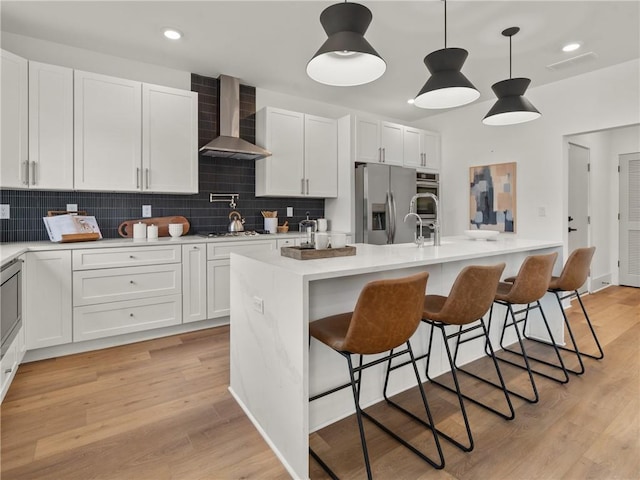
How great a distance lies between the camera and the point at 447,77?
7.39 ft

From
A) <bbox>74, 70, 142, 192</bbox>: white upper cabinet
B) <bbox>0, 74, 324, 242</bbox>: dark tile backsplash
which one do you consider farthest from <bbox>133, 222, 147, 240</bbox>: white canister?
<bbox>74, 70, 142, 192</bbox>: white upper cabinet

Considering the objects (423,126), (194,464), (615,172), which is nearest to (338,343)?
(194,464)

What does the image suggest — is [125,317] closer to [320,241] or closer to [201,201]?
[201,201]

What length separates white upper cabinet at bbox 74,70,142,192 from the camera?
3.06m

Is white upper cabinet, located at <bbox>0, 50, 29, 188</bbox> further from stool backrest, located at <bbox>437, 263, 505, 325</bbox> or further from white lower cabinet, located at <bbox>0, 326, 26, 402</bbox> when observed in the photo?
stool backrest, located at <bbox>437, 263, 505, 325</bbox>

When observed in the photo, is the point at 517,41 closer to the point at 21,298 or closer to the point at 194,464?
the point at 194,464

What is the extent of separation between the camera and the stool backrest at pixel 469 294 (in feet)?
5.82

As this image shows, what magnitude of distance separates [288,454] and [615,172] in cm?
637

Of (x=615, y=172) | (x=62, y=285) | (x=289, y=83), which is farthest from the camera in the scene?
(x=615, y=172)

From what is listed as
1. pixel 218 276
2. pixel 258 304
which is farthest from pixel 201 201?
pixel 258 304

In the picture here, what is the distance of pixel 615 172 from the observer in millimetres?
5438

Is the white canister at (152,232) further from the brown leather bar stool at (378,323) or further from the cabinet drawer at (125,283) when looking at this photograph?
the brown leather bar stool at (378,323)

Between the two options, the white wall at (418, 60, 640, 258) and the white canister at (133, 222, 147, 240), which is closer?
the white canister at (133, 222, 147, 240)

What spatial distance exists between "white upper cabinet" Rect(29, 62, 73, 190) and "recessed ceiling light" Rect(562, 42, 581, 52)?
4398mm
